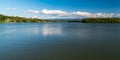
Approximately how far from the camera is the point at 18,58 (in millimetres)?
10477

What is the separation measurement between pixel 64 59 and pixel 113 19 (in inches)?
4431

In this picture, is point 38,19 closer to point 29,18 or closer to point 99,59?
point 29,18

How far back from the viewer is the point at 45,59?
10133 millimetres

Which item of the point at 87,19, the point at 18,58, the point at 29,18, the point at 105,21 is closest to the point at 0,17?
the point at 29,18

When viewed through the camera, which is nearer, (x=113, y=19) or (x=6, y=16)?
(x=113, y=19)

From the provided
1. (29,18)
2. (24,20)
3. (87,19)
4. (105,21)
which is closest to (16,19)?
(24,20)

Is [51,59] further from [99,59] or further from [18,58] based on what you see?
[99,59]

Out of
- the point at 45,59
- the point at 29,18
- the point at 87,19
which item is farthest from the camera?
the point at 29,18

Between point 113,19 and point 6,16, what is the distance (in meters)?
92.4

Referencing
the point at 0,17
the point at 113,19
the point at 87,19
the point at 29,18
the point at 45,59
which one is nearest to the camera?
the point at 45,59

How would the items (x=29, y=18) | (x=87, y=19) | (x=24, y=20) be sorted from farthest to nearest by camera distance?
1. (x=29, y=18)
2. (x=24, y=20)
3. (x=87, y=19)

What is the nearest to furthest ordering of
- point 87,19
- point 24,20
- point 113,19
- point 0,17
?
point 113,19, point 87,19, point 0,17, point 24,20

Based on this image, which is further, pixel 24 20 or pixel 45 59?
pixel 24 20

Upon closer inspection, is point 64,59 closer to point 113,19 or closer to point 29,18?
point 113,19
